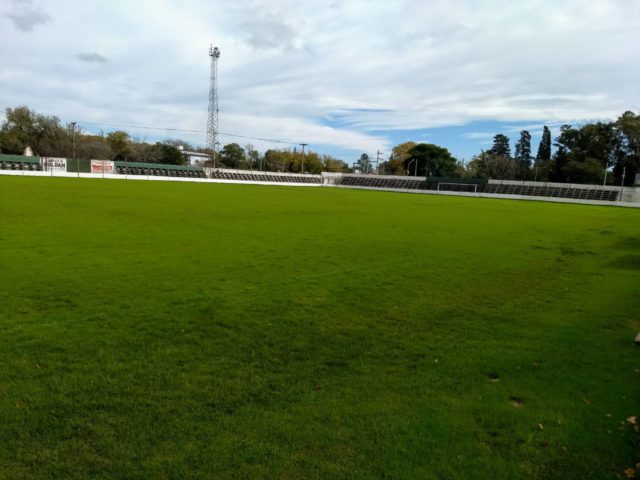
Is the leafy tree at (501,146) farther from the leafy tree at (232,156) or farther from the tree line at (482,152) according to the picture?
the leafy tree at (232,156)

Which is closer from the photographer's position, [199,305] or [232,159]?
[199,305]

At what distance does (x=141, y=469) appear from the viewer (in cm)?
344

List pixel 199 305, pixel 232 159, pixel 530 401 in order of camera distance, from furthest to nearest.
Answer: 1. pixel 232 159
2. pixel 199 305
3. pixel 530 401

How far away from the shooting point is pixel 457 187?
9125cm

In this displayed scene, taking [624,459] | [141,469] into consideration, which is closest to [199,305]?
[141,469]

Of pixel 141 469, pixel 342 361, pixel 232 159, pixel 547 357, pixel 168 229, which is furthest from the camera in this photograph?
pixel 232 159

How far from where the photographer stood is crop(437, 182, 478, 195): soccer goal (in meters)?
89.2

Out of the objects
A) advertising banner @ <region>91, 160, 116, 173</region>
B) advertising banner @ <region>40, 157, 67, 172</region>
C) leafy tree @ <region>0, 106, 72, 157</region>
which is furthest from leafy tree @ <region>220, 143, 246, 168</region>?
advertising banner @ <region>40, 157, 67, 172</region>

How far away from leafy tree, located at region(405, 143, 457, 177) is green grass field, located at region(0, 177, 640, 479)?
361ft

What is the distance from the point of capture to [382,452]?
148 inches

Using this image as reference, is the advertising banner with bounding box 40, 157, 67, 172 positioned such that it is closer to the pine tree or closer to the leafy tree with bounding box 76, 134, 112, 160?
the leafy tree with bounding box 76, 134, 112, 160

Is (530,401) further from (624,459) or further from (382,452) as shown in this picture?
(382,452)

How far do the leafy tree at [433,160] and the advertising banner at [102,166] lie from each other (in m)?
71.5

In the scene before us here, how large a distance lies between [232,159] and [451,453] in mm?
128492
